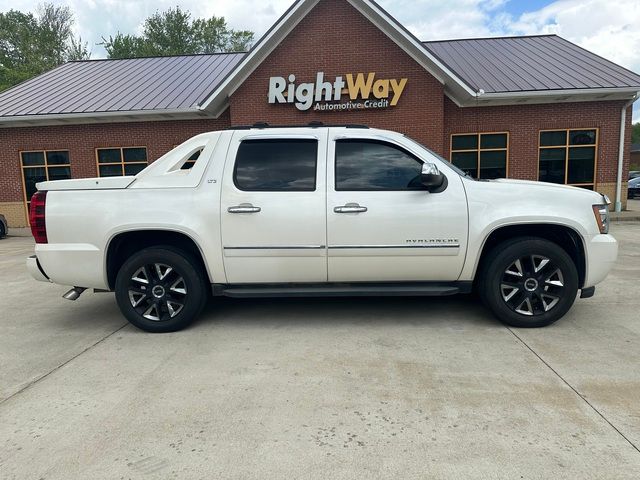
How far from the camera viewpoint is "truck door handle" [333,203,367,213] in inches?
175

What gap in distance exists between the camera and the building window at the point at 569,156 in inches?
618

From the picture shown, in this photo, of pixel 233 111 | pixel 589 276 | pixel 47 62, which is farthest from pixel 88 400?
pixel 47 62

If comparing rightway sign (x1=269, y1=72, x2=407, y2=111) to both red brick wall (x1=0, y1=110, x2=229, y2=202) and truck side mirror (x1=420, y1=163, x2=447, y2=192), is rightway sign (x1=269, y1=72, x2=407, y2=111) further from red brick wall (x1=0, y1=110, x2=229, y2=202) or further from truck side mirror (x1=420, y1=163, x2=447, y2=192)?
truck side mirror (x1=420, y1=163, x2=447, y2=192)

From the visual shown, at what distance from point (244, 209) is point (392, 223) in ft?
4.77

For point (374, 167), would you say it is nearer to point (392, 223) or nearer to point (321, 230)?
point (392, 223)

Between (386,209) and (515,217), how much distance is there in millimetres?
1242

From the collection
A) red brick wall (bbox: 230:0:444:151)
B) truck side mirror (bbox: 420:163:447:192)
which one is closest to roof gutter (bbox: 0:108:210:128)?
red brick wall (bbox: 230:0:444:151)

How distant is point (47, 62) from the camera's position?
43188 mm

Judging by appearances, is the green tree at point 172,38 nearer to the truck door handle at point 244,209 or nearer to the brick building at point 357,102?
the brick building at point 357,102

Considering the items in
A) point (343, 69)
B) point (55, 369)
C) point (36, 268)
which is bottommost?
point (55, 369)

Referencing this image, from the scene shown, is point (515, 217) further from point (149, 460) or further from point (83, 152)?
point (83, 152)

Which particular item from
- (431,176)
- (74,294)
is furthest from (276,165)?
(74,294)

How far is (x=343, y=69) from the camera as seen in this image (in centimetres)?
1419

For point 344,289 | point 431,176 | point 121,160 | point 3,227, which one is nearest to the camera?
point 431,176
